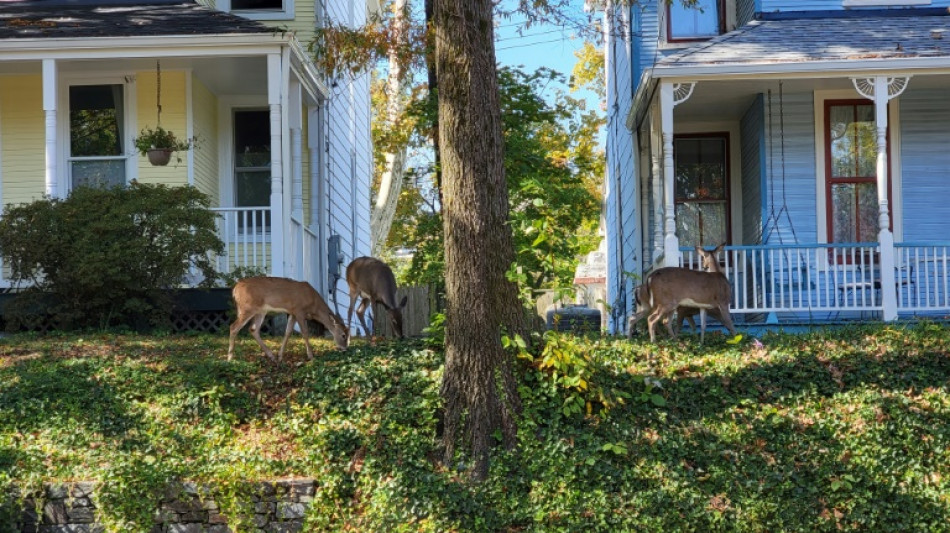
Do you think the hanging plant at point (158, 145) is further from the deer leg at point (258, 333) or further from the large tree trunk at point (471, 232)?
the large tree trunk at point (471, 232)

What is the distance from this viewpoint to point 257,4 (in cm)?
1888

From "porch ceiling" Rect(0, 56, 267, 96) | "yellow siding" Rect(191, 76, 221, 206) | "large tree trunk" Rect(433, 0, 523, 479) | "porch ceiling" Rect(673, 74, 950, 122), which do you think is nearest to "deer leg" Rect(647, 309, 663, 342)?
"large tree trunk" Rect(433, 0, 523, 479)

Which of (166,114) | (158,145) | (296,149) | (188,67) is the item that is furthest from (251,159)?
(158,145)

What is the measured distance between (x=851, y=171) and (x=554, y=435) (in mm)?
7664

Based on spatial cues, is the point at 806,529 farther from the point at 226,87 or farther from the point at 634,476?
the point at 226,87

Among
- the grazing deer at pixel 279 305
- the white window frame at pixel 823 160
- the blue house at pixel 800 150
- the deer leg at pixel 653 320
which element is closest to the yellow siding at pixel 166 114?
the grazing deer at pixel 279 305

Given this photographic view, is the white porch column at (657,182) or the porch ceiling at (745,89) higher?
the porch ceiling at (745,89)

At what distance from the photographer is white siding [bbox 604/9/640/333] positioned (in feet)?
60.8

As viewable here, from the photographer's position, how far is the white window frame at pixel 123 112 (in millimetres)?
17062

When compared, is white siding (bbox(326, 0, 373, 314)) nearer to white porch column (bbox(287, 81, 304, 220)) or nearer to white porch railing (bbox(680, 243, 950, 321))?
white porch column (bbox(287, 81, 304, 220))

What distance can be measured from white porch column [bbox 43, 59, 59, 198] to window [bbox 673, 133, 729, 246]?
28.1 ft

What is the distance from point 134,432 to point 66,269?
4.42m

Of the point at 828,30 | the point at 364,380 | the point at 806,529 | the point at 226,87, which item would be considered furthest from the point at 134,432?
the point at 828,30

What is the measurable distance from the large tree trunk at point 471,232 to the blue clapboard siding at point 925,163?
7770 mm
